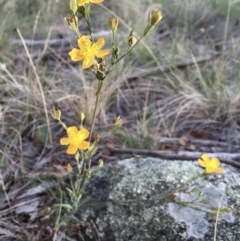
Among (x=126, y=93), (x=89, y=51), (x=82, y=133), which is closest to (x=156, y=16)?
(x=89, y=51)

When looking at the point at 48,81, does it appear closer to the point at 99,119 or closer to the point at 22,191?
the point at 99,119

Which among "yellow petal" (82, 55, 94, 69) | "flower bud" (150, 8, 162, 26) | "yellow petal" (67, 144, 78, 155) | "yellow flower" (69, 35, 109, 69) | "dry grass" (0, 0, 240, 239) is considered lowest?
"dry grass" (0, 0, 240, 239)

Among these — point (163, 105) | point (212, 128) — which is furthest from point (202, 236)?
point (163, 105)

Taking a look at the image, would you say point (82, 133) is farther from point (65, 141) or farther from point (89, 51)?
point (89, 51)

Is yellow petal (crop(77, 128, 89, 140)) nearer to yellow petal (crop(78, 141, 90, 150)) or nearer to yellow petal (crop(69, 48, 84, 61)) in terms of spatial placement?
yellow petal (crop(78, 141, 90, 150))

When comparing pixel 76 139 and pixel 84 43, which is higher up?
pixel 84 43

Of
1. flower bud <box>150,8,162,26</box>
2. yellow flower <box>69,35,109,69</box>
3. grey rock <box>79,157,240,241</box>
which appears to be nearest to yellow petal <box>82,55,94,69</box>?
yellow flower <box>69,35,109,69</box>

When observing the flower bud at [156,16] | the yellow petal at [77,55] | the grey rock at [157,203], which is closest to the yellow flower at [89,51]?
the yellow petal at [77,55]
